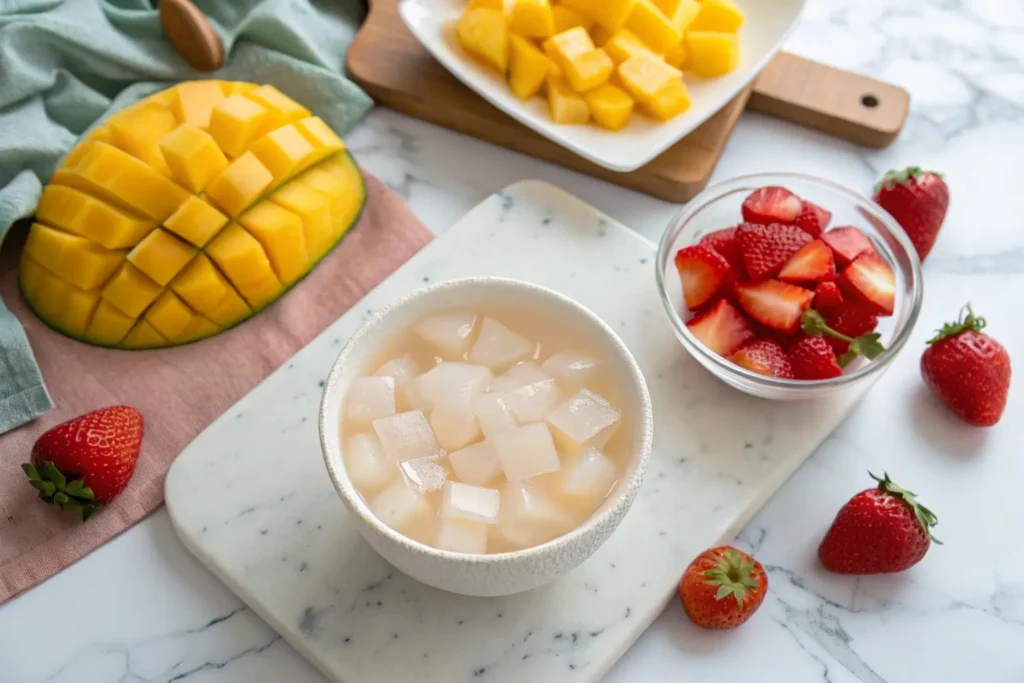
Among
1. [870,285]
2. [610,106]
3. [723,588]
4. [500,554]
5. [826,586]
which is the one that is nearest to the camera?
[500,554]

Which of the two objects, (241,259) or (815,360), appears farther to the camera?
(241,259)

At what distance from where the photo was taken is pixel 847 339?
4.51 ft

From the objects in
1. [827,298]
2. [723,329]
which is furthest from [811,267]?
[723,329]

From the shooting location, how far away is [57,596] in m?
1.31

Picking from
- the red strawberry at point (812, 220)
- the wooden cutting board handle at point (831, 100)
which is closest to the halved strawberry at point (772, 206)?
the red strawberry at point (812, 220)

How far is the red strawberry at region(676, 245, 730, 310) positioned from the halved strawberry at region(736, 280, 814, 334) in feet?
0.14

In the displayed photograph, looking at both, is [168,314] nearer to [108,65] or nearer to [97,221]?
[97,221]

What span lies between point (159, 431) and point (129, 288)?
23 cm

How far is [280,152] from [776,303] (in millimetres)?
797

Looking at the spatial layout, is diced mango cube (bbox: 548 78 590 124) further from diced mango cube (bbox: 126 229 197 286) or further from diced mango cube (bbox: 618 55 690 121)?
diced mango cube (bbox: 126 229 197 286)

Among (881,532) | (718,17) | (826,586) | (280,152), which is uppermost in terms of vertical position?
(718,17)

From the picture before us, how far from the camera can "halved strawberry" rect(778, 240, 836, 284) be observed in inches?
55.6

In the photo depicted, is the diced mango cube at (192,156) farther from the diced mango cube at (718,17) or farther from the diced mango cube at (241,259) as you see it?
the diced mango cube at (718,17)

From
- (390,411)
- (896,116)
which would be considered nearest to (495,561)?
(390,411)
